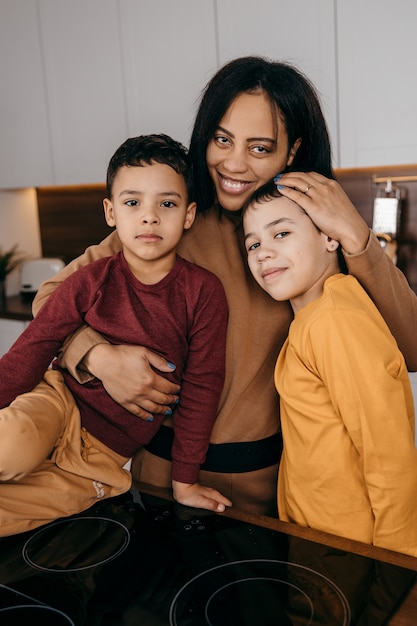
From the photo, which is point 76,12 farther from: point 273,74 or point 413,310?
point 413,310

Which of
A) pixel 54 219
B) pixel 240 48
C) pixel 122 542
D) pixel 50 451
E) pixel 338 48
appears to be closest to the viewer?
pixel 122 542

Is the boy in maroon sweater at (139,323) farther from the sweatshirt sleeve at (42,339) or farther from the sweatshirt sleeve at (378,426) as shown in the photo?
the sweatshirt sleeve at (378,426)

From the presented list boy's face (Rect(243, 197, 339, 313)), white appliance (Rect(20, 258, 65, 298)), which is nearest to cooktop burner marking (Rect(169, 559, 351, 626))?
boy's face (Rect(243, 197, 339, 313))

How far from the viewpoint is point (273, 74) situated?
1.14m

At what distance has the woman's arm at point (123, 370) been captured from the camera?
1070mm

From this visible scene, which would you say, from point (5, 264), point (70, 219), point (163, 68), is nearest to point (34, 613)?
point (163, 68)

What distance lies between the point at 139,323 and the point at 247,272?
0.24 m

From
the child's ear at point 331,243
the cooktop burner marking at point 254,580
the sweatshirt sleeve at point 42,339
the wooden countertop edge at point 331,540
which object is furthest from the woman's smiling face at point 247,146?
the cooktop burner marking at point 254,580

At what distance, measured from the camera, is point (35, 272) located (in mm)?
2998

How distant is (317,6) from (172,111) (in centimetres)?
69

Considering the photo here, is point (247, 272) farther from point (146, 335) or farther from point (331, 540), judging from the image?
point (331, 540)

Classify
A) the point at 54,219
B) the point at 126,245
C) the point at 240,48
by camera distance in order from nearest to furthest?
the point at 126,245
the point at 240,48
the point at 54,219

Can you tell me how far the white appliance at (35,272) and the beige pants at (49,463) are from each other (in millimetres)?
1930

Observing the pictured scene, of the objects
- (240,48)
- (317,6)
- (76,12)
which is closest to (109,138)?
(76,12)
